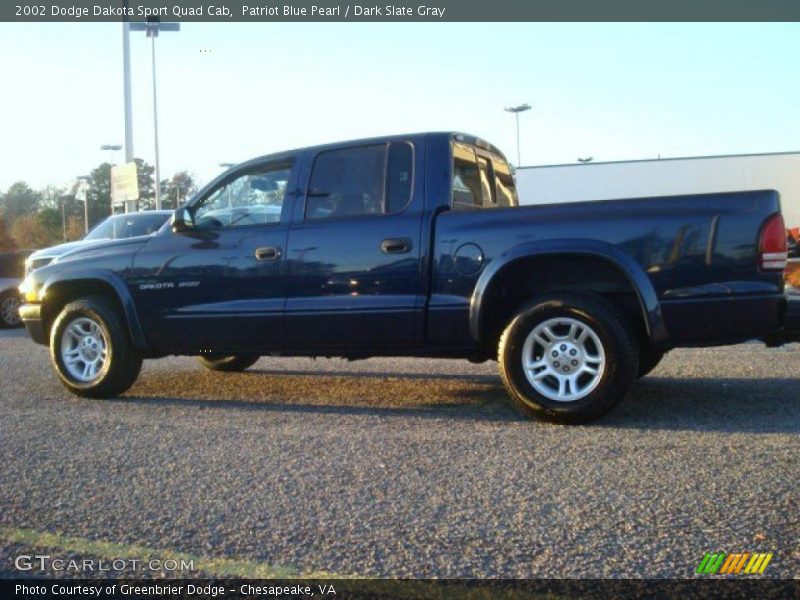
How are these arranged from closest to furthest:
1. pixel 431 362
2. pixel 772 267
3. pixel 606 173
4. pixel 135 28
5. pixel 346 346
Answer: pixel 772 267
pixel 346 346
pixel 431 362
pixel 135 28
pixel 606 173

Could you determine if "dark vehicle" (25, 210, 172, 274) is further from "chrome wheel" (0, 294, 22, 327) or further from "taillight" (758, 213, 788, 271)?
"taillight" (758, 213, 788, 271)

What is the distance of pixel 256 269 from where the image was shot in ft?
20.3

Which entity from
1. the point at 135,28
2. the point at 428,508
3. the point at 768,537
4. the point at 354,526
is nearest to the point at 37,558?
the point at 354,526

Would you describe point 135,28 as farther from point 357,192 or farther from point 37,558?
point 37,558

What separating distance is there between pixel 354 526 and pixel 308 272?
274cm

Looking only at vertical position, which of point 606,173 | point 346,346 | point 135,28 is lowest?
point 346,346

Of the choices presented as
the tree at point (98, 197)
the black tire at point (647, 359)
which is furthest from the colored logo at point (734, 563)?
the tree at point (98, 197)

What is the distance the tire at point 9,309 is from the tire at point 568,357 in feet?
38.0

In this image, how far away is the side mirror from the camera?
649 cm

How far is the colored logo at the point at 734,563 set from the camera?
3051mm

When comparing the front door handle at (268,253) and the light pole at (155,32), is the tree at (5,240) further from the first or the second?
the front door handle at (268,253)

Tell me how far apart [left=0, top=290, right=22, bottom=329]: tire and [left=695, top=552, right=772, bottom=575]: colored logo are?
13737mm

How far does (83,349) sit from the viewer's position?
22.5ft

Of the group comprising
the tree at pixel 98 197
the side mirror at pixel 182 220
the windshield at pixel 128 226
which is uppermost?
the tree at pixel 98 197
